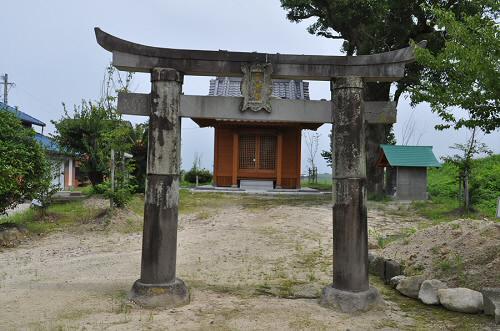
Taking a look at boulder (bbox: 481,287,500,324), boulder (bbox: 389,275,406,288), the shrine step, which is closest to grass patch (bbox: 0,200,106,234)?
the shrine step

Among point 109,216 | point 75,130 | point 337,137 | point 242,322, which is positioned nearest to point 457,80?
point 337,137

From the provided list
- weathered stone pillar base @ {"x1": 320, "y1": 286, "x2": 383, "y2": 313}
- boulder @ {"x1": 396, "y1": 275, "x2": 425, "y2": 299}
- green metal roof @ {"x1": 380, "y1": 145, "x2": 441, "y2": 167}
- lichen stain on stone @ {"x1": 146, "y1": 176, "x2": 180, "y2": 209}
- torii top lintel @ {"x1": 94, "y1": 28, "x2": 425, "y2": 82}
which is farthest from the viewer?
green metal roof @ {"x1": 380, "y1": 145, "x2": 441, "y2": 167}

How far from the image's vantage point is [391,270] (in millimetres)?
8008

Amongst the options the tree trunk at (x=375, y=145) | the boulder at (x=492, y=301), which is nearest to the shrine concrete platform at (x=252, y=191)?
the tree trunk at (x=375, y=145)

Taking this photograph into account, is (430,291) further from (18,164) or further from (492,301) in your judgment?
(18,164)

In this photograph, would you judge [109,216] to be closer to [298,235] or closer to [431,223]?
[298,235]

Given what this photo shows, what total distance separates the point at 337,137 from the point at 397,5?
1300 centimetres

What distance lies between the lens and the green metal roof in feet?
61.2

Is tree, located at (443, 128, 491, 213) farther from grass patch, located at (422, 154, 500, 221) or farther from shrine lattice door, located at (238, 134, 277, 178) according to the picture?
shrine lattice door, located at (238, 134, 277, 178)

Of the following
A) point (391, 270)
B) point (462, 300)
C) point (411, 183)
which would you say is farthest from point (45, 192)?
point (411, 183)

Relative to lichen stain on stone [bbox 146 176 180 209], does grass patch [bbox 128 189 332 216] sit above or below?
below

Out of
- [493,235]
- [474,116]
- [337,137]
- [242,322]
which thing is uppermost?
[474,116]

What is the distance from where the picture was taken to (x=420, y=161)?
18.8 meters

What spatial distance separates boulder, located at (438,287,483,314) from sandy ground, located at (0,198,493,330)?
201mm
